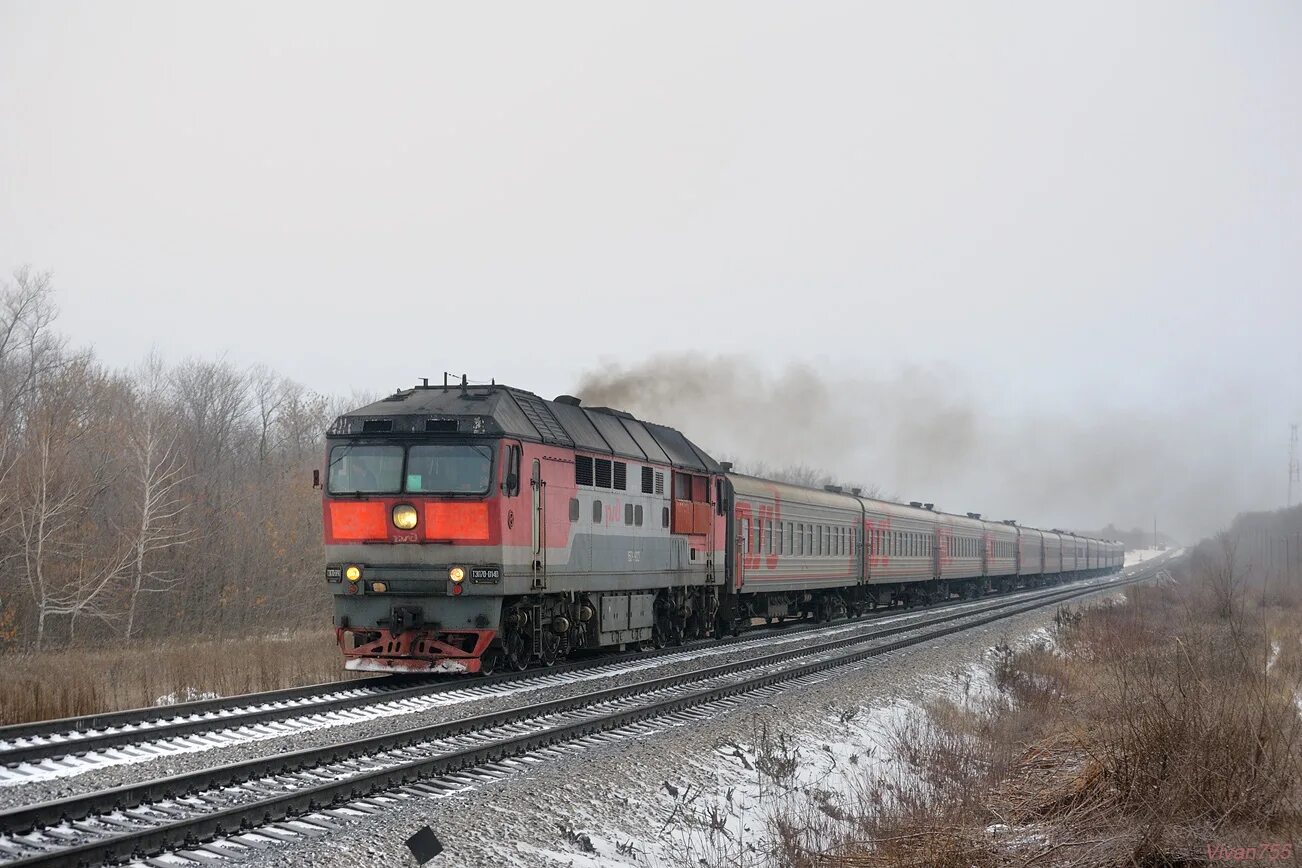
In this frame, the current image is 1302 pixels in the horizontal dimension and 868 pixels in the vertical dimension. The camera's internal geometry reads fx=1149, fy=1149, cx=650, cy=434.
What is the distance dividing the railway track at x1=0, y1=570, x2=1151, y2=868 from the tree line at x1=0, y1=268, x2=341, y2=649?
20.1m

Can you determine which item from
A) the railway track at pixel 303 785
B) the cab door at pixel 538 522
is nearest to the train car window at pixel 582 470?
the cab door at pixel 538 522

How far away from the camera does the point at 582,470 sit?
63.5ft

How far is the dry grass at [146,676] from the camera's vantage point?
13.5 m

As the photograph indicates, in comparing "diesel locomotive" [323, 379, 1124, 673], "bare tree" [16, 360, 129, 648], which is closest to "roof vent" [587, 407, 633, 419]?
"diesel locomotive" [323, 379, 1124, 673]

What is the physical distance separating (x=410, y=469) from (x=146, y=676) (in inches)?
187

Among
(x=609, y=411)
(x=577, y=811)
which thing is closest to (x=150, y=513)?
(x=609, y=411)

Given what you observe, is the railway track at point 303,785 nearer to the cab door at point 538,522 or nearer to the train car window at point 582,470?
the cab door at point 538,522

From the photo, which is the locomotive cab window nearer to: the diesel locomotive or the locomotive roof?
the diesel locomotive

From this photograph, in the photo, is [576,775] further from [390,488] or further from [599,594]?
[599,594]

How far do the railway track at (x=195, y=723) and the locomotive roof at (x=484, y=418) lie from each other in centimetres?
369

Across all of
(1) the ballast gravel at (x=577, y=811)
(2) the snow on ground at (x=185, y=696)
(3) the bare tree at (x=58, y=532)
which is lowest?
(1) the ballast gravel at (x=577, y=811)

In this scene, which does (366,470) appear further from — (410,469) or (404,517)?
(404,517)

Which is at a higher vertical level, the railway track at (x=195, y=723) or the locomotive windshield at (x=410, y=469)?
the locomotive windshield at (x=410, y=469)

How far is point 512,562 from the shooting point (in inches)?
658
